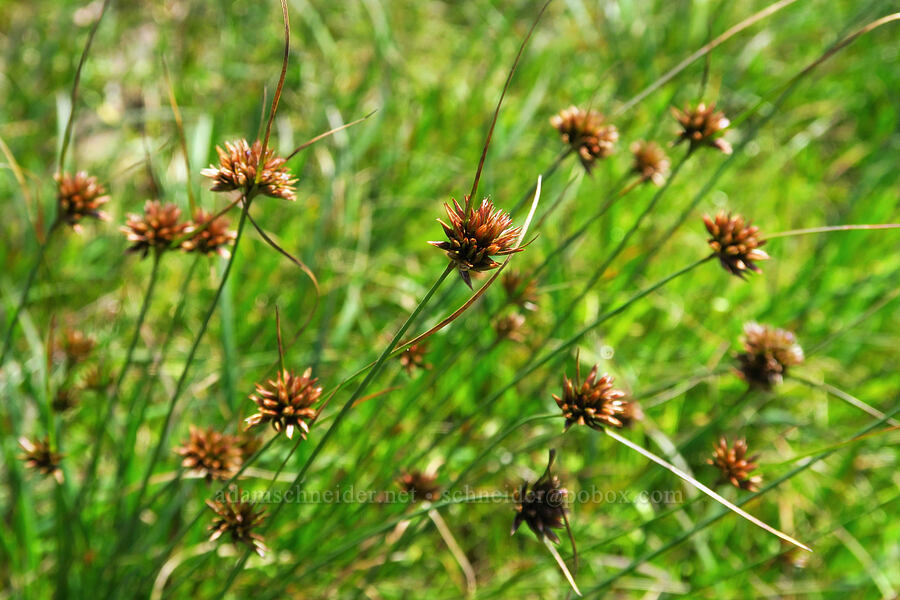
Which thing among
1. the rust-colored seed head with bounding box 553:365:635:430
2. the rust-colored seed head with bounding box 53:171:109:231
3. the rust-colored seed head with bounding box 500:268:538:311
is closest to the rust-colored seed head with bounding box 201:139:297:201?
the rust-colored seed head with bounding box 53:171:109:231

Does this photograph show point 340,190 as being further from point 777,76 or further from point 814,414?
point 777,76

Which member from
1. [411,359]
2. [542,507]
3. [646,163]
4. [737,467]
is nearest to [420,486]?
[411,359]

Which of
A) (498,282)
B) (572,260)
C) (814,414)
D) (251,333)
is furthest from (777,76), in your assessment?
(251,333)

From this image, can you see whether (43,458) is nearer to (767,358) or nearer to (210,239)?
(210,239)

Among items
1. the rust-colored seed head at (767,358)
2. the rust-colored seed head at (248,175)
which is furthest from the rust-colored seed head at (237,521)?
the rust-colored seed head at (767,358)

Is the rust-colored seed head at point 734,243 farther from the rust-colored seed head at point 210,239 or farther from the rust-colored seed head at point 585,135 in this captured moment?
the rust-colored seed head at point 210,239

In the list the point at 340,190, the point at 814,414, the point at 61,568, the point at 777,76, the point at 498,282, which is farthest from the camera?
the point at 777,76
